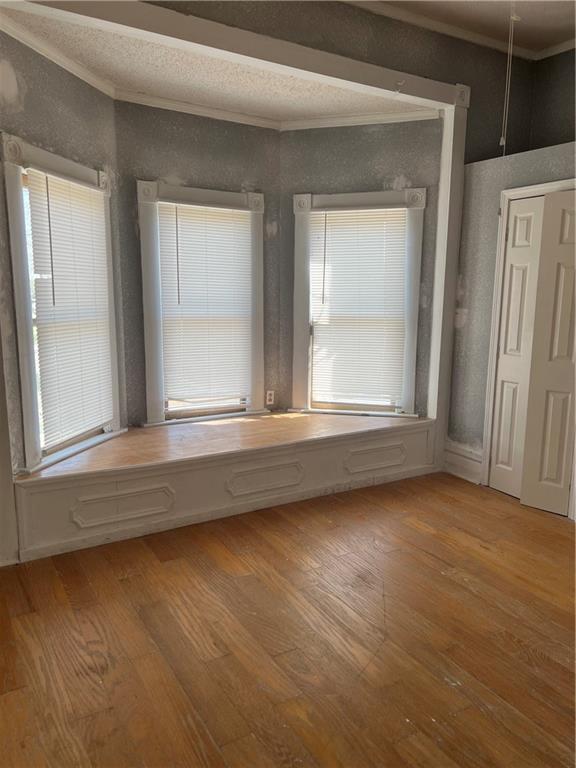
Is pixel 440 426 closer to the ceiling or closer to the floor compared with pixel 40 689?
closer to the ceiling

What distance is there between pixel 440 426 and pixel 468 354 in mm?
604

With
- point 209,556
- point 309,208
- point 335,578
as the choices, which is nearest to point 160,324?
point 309,208

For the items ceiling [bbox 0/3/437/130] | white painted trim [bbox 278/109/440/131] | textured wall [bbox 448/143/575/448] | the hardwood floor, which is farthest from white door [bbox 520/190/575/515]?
ceiling [bbox 0/3/437/130]

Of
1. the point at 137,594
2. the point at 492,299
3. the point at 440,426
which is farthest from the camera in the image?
the point at 440,426

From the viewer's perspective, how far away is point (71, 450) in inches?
131

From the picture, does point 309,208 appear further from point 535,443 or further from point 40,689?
point 40,689

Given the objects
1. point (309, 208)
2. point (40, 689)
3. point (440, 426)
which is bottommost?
point (40, 689)

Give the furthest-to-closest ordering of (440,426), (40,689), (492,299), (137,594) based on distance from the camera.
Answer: (440,426)
(492,299)
(137,594)
(40,689)

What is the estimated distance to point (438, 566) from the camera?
2875mm

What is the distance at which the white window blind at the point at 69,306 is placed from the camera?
10.0ft

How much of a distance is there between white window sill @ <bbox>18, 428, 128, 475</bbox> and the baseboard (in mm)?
2489

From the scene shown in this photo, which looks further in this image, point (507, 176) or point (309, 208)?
point (309, 208)

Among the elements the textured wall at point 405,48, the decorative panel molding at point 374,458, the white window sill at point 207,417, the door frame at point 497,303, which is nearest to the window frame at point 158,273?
the white window sill at point 207,417

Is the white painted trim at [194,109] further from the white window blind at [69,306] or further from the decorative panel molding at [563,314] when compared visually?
the decorative panel molding at [563,314]
